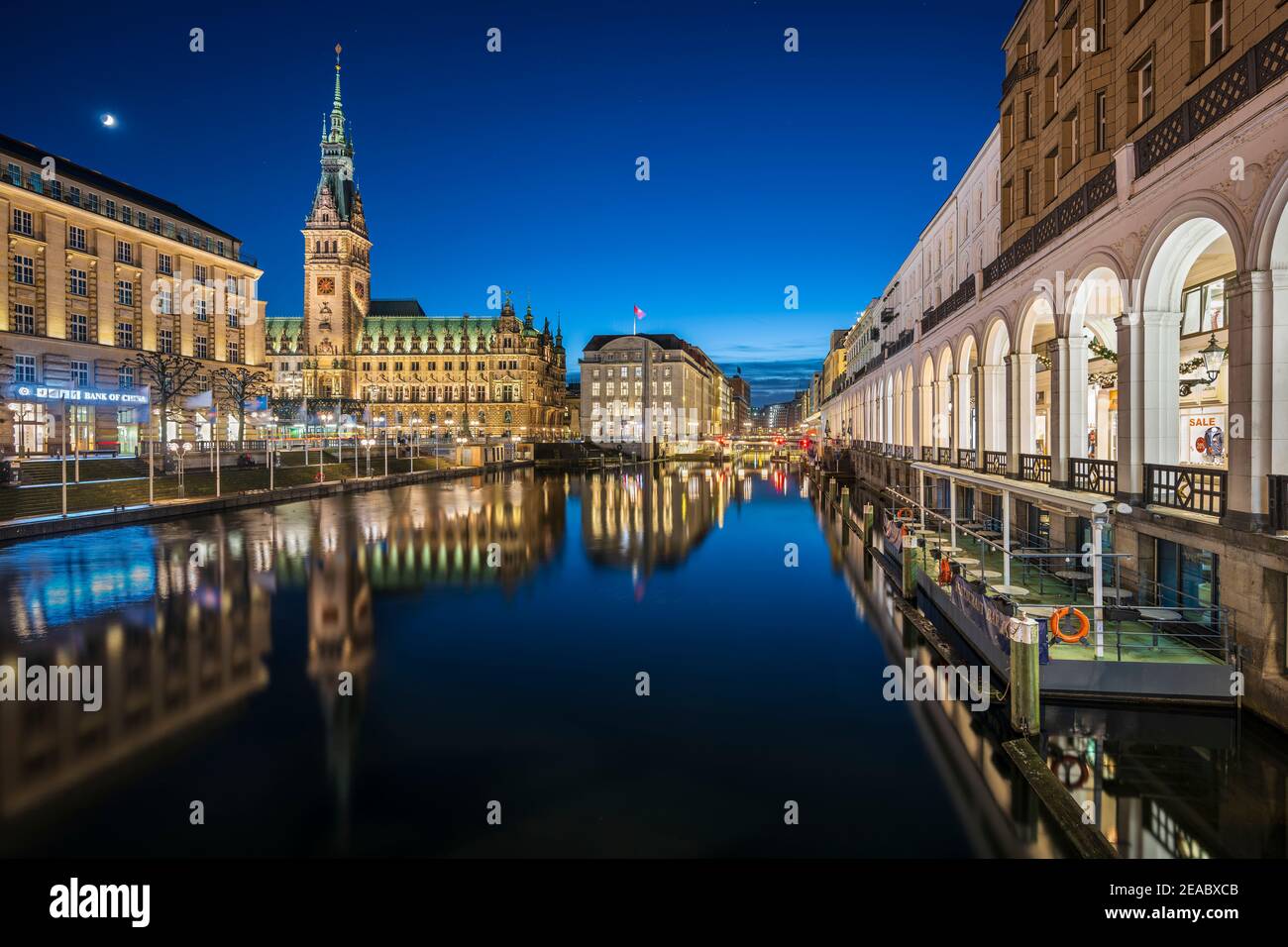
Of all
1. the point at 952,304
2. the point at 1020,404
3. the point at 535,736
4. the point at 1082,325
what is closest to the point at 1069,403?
the point at 1082,325

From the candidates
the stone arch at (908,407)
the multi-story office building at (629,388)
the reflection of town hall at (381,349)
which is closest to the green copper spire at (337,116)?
the reflection of town hall at (381,349)

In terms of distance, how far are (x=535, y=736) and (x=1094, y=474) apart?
16.4 metres

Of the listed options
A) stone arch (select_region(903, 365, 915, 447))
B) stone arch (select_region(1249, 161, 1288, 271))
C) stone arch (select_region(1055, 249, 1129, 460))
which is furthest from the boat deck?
stone arch (select_region(903, 365, 915, 447))

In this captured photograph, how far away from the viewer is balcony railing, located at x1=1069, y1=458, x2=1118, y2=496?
18469 mm

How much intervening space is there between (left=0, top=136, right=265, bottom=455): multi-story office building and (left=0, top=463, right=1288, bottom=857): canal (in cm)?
3858

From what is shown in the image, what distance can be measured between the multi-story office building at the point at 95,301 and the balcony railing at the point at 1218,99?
56.1 metres

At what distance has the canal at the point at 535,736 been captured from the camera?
30.8 ft

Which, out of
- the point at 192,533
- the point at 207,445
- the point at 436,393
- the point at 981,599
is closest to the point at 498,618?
the point at 981,599

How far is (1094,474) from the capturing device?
A: 63.5 feet

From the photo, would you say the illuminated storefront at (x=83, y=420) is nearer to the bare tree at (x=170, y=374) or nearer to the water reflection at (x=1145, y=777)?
the bare tree at (x=170, y=374)

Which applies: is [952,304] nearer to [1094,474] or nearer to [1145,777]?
[1094,474]

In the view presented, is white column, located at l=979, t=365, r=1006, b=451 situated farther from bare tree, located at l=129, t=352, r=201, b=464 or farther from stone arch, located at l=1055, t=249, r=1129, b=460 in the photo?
bare tree, located at l=129, t=352, r=201, b=464

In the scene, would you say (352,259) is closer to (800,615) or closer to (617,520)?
(617,520)
